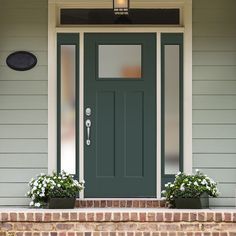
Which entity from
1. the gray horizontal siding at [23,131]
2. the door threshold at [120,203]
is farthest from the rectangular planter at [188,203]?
the gray horizontal siding at [23,131]

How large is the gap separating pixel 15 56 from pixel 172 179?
7.52ft

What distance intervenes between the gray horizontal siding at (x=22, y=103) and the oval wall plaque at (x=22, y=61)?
58 millimetres

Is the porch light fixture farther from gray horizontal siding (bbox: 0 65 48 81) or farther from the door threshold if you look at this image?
the door threshold

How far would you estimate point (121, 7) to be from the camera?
746 centimetres

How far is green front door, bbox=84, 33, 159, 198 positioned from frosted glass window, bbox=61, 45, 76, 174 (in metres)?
0.15

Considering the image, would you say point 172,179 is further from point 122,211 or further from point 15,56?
point 15,56

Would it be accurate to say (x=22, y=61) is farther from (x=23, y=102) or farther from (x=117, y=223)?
(x=117, y=223)

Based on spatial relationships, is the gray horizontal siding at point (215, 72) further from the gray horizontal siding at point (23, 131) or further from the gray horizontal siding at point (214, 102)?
the gray horizontal siding at point (23, 131)

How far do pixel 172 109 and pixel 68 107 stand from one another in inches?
47.4

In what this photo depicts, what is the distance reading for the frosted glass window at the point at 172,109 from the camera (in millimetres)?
7629

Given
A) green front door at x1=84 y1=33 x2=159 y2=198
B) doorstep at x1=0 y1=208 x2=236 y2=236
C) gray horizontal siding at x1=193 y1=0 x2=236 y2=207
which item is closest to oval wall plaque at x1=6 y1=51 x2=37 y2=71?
green front door at x1=84 y1=33 x2=159 y2=198

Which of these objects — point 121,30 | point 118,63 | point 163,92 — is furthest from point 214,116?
point 121,30

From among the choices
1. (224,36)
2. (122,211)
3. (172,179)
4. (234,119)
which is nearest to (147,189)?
(172,179)

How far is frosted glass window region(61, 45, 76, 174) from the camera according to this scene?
7.63 m
